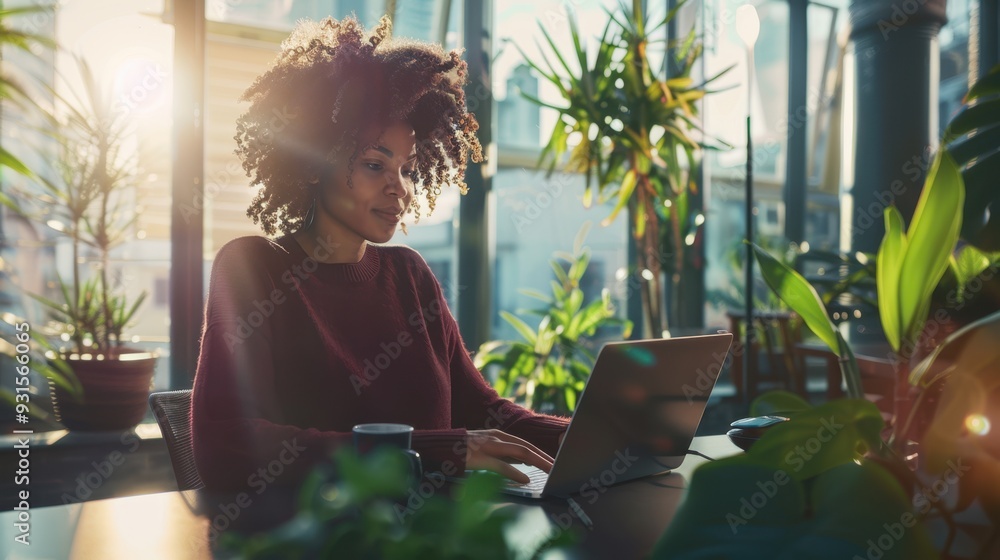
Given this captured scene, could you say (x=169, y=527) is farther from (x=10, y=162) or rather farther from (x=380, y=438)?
(x=10, y=162)

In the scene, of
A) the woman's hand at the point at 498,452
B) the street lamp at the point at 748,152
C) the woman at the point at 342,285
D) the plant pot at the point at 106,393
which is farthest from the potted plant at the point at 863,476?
the plant pot at the point at 106,393

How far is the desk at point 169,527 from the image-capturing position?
869mm

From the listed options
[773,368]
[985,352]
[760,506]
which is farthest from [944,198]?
[773,368]

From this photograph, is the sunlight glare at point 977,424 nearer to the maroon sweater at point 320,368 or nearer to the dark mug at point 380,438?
the dark mug at point 380,438

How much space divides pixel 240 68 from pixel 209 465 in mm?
2433

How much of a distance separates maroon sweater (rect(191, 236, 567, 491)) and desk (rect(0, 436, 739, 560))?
0.49 ft

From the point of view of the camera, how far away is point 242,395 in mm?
1315

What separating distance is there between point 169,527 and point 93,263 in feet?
7.53

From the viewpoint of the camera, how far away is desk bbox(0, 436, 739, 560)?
869 mm

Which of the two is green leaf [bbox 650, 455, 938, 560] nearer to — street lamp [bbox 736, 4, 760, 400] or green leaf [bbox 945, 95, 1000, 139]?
green leaf [bbox 945, 95, 1000, 139]

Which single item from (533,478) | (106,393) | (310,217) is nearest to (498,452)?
(533,478)

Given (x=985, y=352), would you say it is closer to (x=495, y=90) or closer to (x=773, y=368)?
(x=495, y=90)

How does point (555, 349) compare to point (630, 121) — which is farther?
point (555, 349)

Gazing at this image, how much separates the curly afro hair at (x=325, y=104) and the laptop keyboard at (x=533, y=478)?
766 mm
